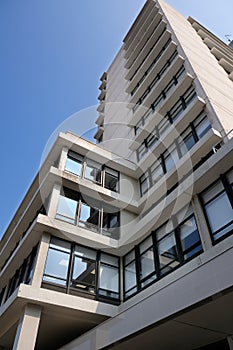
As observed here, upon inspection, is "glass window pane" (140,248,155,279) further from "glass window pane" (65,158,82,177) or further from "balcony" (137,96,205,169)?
"balcony" (137,96,205,169)

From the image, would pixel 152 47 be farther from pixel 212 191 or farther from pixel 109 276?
pixel 109 276

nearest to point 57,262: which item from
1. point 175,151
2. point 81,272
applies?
point 81,272

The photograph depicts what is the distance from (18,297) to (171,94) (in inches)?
517

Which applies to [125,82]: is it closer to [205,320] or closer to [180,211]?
[180,211]

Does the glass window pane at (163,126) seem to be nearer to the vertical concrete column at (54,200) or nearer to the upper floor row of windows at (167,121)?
the upper floor row of windows at (167,121)

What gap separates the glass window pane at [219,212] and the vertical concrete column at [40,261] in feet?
20.3

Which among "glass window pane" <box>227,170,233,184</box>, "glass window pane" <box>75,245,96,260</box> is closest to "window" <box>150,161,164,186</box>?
"glass window pane" <box>75,245,96,260</box>

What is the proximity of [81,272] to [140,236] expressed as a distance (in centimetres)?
293

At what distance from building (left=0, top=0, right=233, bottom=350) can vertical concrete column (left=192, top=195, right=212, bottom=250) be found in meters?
0.04

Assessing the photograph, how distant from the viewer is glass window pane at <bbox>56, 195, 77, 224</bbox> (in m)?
12.2

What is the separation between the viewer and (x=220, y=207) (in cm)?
941

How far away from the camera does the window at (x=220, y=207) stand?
8967 mm

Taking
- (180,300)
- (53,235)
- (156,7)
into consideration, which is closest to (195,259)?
(180,300)

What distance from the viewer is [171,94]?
54.4ft
